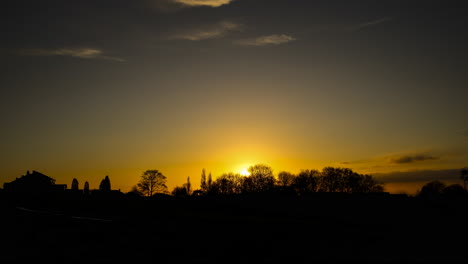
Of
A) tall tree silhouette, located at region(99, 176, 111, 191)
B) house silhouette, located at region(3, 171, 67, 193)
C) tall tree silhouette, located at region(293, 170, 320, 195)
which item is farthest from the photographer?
tall tree silhouette, located at region(99, 176, 111, 191)

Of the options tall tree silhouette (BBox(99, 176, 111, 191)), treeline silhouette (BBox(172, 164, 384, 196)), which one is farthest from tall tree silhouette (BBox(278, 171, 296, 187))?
tall tree silhouette (BBox(99, 176, 111, 191))

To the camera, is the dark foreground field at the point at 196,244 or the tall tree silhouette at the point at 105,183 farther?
the tall tree silhouette at the point at 105,183

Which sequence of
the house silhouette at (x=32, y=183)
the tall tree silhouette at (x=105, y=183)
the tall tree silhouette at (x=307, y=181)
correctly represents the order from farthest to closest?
1. the tall tree silhouette at (x=105, y=183)
2. the tall tree silhouette at (x=307, y=181)
3. the house silhouette at (x=32, y=183)

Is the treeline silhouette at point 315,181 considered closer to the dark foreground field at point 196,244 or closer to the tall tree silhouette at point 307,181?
the tall tree silhouette at point 307,181

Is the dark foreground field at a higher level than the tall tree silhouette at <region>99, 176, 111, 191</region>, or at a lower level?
lower

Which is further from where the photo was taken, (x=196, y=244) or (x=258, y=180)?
(x=258, y=180)

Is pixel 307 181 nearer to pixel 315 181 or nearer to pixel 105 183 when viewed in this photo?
pixel 315 181

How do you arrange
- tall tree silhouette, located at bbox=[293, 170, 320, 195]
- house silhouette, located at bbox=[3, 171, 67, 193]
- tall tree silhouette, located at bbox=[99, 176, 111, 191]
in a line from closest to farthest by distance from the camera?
1. house silhouette, located at bbox=[3, 171, 67, 193]
2. tall tree silhouette, located at bbox=[293, 170, 320, 195]
3. tall tree silhouette, located at bbox=[99, 176, 111, 191]

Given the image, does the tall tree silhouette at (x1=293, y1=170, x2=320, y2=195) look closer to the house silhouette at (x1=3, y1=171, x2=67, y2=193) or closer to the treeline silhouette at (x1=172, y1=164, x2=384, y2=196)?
the treeline silhouette at (x1=172, y1=164, x2=384, y2=196)

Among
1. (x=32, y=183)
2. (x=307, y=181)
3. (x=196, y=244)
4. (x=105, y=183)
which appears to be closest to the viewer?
(x=196, y=244)

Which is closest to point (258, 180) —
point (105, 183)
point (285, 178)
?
point (285, 178)

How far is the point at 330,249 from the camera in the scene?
1505cm

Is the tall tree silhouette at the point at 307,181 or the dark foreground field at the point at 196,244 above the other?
the tall tree silhouette at the point at 307,181

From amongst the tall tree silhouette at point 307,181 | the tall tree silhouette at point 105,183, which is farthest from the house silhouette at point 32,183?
the tall tree silhouette at point 307,181
